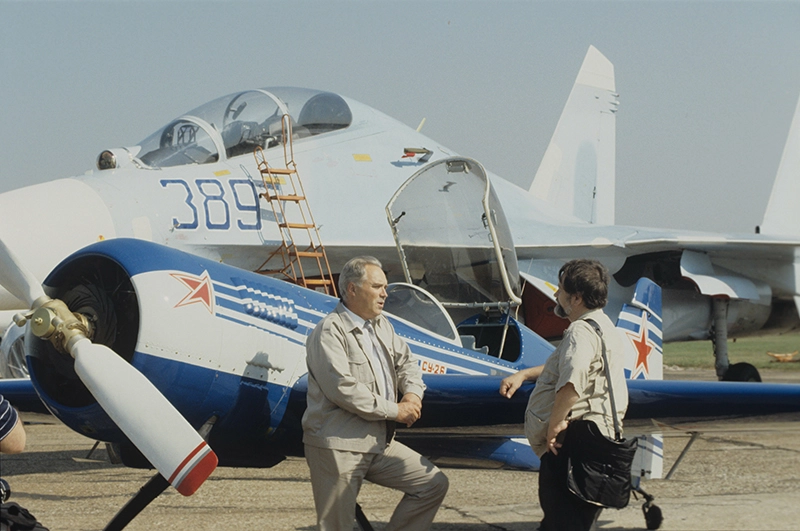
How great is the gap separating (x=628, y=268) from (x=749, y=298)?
68.0 inches

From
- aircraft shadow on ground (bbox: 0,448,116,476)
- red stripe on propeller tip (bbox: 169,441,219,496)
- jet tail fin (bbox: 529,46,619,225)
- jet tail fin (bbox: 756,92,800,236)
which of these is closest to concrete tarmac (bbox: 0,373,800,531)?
aircraft shadow on ground (bbox: 0,448,116,476)

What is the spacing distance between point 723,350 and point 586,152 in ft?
20.4

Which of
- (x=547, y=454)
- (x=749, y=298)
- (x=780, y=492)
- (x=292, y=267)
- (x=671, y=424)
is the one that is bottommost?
(x=749, y=298)

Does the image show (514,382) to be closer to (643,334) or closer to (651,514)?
(651,514)

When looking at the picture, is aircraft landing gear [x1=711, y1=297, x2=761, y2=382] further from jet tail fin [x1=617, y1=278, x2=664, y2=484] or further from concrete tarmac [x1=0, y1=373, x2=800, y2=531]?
jet tail fin [x1=617, y1=278, x2=664, y2=484]

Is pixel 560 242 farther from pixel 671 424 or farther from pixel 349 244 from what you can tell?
pixel 671 424

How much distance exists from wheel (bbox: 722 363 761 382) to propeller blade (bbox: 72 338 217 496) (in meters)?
10.4

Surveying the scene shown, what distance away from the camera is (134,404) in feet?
13.1

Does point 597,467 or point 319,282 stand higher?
point 597,467

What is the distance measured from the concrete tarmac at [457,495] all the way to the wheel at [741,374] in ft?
12.2

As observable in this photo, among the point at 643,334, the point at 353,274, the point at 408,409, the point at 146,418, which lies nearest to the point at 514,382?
the point at 408,409

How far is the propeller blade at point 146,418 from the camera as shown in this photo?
12.8 feet

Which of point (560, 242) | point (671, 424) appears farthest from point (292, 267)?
point (671, 424)

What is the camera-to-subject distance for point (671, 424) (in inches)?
183
